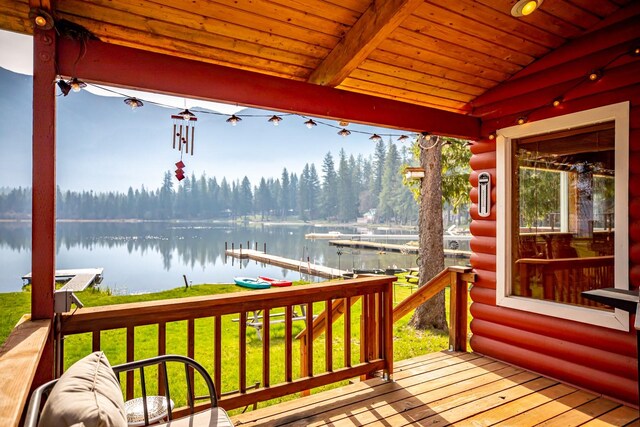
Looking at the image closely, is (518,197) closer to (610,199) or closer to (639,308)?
(610,199)

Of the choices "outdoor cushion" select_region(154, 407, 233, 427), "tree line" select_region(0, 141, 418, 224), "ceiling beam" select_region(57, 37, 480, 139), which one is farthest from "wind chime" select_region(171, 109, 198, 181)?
"tree line" select_region(0, 141, 418, 224)

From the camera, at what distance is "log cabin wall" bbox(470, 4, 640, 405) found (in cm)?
279

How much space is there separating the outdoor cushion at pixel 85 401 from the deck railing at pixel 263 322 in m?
1.01

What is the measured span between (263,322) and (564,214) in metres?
2.77

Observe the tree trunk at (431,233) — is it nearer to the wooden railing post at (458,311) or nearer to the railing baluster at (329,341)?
the wooden railing post at (458,311)

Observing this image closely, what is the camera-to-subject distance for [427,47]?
305 cm

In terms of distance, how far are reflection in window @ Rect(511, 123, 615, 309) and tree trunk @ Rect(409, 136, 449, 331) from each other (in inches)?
132

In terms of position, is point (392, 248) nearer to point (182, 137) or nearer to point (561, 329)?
point (561, 329)

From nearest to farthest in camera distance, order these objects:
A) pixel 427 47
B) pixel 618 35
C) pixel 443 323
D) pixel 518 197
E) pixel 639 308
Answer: pixel 639 308 → pixel 618 35 → pixel 427 47 → pixel 518 197 → pixel 443 323

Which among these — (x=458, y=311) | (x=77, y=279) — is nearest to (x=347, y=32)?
(x=458, y=311)

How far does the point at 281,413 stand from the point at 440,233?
5.33 m

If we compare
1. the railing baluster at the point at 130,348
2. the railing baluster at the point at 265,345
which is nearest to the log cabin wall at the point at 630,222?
the railing baluster at the point at 265,345

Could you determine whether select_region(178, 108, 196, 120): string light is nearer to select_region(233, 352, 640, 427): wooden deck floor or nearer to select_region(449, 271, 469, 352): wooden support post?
select_region(233, 352, 640, 427): wooden deck floor

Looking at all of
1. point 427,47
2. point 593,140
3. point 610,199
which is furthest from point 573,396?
point 427,47
